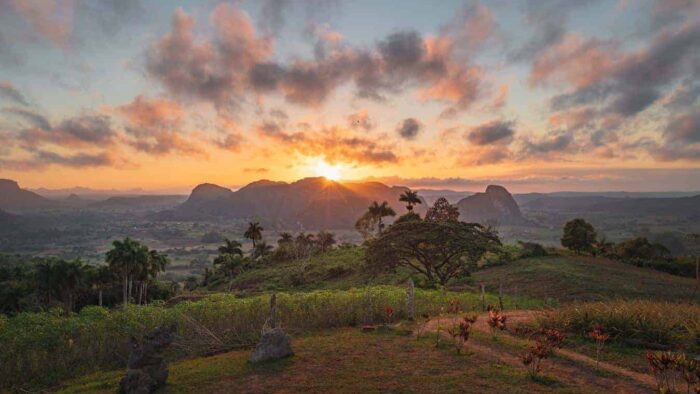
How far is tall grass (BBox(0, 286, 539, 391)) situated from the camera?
14586 millimetres

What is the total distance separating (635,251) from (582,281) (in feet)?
80.0

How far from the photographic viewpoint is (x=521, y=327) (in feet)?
57.1

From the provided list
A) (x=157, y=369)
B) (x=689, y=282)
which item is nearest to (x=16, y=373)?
(x=157, y=369)

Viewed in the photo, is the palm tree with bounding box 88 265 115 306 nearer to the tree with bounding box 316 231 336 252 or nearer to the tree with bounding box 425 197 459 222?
the tree with bounding box 316 231 336 252

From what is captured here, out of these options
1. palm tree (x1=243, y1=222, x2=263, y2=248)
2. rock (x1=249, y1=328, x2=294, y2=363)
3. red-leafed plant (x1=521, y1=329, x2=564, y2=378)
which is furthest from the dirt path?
palm tree (x1=243, y1=222, x2=263, y2=248)

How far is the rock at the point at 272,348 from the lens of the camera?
13667mm

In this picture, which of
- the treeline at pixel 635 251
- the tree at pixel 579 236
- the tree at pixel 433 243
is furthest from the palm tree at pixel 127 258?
the treeline at pixel 635 251

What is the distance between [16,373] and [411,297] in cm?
1669

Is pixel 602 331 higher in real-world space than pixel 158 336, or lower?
lower

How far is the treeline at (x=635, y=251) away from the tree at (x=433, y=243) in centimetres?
2669

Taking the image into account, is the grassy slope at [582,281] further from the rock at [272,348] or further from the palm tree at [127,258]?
the palm tree at [127,258]

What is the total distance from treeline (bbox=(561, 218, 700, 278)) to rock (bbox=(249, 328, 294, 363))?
4797 centimetres

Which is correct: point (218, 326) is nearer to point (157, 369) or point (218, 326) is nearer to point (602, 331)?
point (157, 369)

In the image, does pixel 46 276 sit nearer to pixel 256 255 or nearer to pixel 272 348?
pixel 256 255
